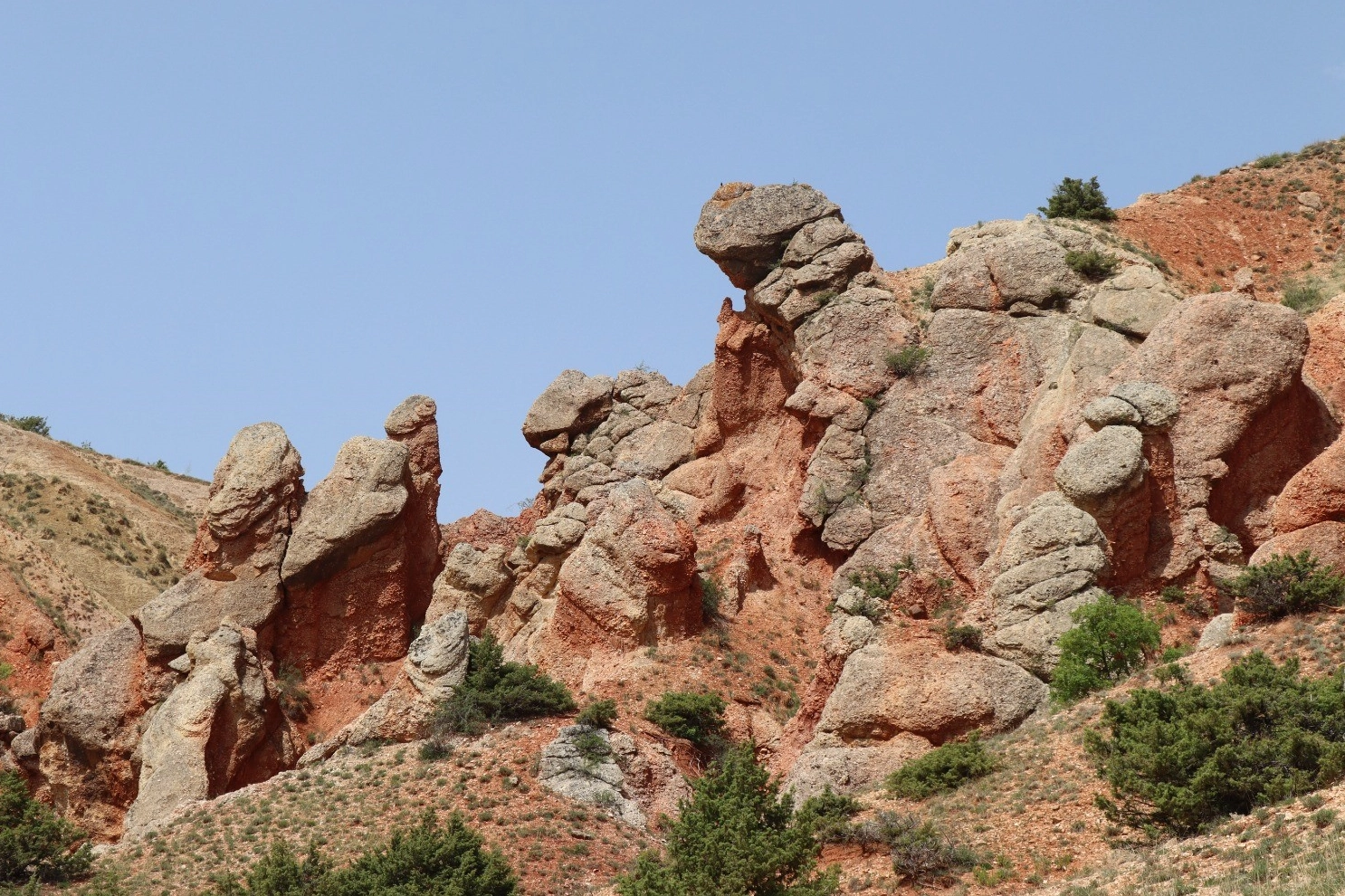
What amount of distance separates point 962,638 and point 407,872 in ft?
46.6

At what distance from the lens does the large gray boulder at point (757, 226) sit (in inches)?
2218

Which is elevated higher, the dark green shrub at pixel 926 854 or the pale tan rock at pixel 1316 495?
the pale tan rock at pixel 1316 495

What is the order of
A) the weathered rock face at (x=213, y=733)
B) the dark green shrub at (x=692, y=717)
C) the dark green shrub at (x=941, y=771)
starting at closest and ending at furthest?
1. the dark green shrub at (x=941, y=771)
2. the dark green shrub at (x=692, y=717)
3. the weathered rock face at (x=213, y=733)

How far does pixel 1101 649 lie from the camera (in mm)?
38812

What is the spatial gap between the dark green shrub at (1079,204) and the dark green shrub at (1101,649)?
21.6 meters

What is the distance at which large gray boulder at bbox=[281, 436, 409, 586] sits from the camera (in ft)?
171

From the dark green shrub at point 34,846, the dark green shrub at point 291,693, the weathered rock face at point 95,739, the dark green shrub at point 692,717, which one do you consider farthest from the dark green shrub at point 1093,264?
the dark green shrub at point 34,846

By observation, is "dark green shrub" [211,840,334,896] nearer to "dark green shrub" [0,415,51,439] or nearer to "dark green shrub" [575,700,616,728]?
"dark green shrub" [575,700,616,728]

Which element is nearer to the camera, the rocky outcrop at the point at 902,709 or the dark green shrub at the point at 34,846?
the rocky outcrop at the point at 902,709

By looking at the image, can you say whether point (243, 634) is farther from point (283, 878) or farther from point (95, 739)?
point (283, 878)

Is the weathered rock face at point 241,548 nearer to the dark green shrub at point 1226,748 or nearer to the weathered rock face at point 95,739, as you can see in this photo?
the weathered rock face at point 95,739

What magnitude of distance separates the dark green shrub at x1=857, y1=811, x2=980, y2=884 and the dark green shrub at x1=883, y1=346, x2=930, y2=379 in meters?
21.3

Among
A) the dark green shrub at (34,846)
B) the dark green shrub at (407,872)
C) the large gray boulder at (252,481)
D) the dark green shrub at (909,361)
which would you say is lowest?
the dark green shrub at (407,872)

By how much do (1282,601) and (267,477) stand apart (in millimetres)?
29169
